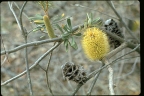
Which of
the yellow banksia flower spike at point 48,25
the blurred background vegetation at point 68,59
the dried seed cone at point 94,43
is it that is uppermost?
the yellow banksia flower spike at point 48,25

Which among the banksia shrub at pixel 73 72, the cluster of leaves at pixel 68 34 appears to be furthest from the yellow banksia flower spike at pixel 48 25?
the banksia shrub at pixel 73 72

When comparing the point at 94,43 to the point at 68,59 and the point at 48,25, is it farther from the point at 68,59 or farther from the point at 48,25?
the point at 68,59

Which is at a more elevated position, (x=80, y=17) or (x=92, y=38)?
(x=92, y=38)

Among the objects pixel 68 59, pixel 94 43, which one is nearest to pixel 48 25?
pixel 94 43

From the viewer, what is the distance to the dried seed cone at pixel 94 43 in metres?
1.21

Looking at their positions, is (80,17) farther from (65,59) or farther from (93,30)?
(93,30)

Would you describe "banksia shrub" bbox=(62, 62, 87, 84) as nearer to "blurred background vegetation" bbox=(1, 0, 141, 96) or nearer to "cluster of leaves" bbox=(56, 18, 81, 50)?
"cluster of leaves" bbox=(56, 18, 81, 50)

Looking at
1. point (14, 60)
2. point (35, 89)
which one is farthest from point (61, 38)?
point (14, 60)

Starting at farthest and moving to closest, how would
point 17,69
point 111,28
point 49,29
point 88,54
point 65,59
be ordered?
point 17,69, point 65,59, point 111,28, point 88,54, point 49,29

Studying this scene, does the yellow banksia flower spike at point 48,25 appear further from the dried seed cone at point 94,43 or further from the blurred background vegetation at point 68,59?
the blurred background vegetation at point 68,59

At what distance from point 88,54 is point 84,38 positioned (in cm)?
8

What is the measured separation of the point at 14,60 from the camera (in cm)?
375

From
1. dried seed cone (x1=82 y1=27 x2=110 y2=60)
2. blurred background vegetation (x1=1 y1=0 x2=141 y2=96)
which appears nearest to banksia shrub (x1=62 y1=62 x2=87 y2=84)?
dried seed cone (x1=82 y1=27 x2=110 y2=60)

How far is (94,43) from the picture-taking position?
122 cm
